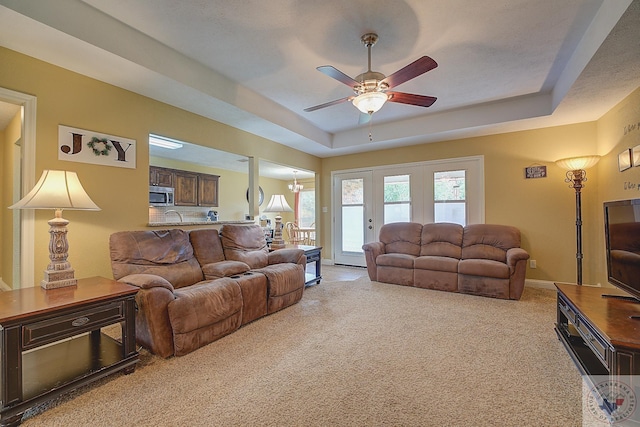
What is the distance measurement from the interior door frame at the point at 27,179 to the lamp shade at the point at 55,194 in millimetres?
450

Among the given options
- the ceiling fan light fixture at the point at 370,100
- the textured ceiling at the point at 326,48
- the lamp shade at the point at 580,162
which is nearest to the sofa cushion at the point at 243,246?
the textured ceiling at the point at 326,48

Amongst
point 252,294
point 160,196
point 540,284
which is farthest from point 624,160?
point 160,196

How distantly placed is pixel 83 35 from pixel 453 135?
185 inches

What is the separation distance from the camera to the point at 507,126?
13.5 ft

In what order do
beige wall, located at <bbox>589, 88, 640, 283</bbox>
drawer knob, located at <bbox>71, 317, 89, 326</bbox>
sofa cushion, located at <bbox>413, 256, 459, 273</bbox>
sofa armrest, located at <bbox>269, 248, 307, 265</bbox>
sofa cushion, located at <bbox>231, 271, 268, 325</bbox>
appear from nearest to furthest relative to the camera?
drawer knob, located at <bbox>71, 317, 89, 326</bbox>
sofa cushion, located at <bbox>231, 271, 268, 325</bbox>
beige wall, located at <bbox>589, 88, 640, 283</bbox>
sofa armrest, located at <bbox>269, 248, 307, 265</bbox>
sofa cushion, located at <bbox>413, 256, 459, 273</bbox>

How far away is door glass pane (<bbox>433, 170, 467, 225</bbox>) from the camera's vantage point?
4.80 metres

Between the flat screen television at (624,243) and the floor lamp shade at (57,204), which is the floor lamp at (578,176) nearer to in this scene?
the flat screen television at (624,243)

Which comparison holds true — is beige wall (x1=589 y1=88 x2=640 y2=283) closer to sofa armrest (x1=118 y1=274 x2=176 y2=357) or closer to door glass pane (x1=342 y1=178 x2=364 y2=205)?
door glass pane (x1=342 y1=178 x2=364 y2=205)

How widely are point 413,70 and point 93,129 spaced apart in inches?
115

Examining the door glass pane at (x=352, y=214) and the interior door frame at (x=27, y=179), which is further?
the door glass pane at (x=352, y=214)

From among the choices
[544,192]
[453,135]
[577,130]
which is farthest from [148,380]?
[577,130]

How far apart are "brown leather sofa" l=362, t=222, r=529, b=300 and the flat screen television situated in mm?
1472

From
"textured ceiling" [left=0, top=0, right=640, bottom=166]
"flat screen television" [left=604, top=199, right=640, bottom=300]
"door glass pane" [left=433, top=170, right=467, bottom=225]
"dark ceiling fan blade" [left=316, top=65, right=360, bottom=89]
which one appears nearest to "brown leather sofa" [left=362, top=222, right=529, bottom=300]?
"door glass pane" [left=433, top=170, right=467, bottom=225]

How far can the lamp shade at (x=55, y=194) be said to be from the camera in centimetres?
187
